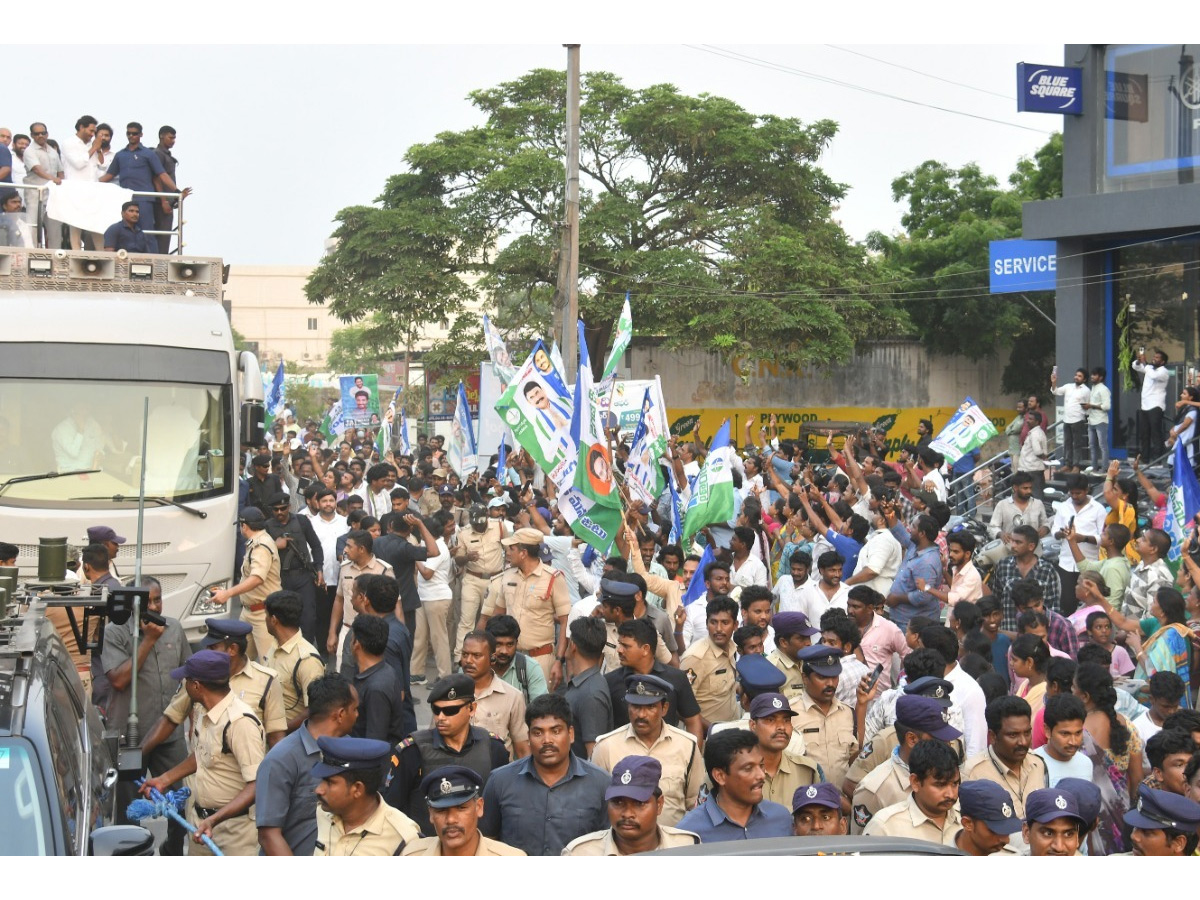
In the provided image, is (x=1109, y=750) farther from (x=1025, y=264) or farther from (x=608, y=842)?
(x=1025, y=264)

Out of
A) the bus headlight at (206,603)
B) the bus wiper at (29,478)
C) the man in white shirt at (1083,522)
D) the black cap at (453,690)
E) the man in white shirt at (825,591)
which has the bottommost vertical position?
the bus headlight at (206,603)

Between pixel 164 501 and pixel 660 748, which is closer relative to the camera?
pixel 660 748

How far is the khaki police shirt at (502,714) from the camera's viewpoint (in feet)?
22.6

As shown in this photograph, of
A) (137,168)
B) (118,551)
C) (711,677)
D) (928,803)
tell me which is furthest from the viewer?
(137,168)

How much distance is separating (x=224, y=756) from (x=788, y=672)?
2955mm

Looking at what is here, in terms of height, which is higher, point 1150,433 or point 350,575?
point 1150,433

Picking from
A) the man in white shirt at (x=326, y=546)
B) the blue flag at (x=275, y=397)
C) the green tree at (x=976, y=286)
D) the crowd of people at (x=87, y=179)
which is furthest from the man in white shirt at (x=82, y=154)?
the green tree at (x=976, y=286)

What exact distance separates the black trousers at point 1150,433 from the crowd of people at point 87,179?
1320cm

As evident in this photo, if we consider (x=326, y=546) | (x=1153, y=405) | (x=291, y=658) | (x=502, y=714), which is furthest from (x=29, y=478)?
(x=1153, y=405)

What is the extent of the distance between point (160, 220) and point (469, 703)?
957cm

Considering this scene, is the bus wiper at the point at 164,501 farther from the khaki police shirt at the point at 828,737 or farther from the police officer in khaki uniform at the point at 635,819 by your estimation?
the police officer in khaki uniform at the point at 635,819

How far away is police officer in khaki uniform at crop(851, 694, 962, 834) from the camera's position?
19.7 feet

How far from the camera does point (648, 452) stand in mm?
13414

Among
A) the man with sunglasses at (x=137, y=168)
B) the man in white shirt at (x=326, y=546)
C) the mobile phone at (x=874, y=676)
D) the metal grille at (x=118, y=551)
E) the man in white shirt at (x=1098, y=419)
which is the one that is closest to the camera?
the mobile phone at (x=874, y=676)
